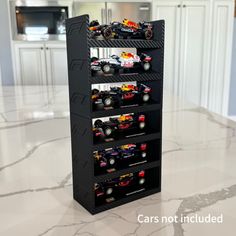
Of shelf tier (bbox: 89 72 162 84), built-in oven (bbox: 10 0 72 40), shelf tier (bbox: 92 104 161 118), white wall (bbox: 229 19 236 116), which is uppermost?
built-in oven (bbox: 10 0 72 40)

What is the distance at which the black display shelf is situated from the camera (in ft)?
2.21

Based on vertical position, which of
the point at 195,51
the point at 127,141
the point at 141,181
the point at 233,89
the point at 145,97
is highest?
the point at 195,51

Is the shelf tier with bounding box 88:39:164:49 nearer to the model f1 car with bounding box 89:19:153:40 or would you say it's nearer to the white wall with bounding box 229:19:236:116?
the model f1 car with bounding box 89:19:153:40

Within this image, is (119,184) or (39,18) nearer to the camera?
(119,184)

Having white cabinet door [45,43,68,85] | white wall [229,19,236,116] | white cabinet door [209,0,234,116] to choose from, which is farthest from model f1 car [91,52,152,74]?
white wall [229,19,236,116]

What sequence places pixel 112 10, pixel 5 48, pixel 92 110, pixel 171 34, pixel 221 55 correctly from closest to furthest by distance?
pixel 92 110, pixel 112 10, pixel 5 48, pixel 171 34, pixel 221 55

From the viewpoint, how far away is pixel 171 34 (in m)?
3.29

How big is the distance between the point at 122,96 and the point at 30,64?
8.95 feet

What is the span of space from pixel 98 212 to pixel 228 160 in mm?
546

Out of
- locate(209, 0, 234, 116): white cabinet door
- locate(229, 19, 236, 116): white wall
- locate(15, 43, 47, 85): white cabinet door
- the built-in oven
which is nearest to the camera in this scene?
the built-in oven

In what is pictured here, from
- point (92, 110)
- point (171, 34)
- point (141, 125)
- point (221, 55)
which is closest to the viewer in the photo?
point (92, 110)

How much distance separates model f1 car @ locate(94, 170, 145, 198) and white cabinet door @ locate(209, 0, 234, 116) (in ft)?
9.76

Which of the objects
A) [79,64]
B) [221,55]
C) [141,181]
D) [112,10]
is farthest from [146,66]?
[221,55]

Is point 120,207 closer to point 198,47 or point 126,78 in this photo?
point 126,78
